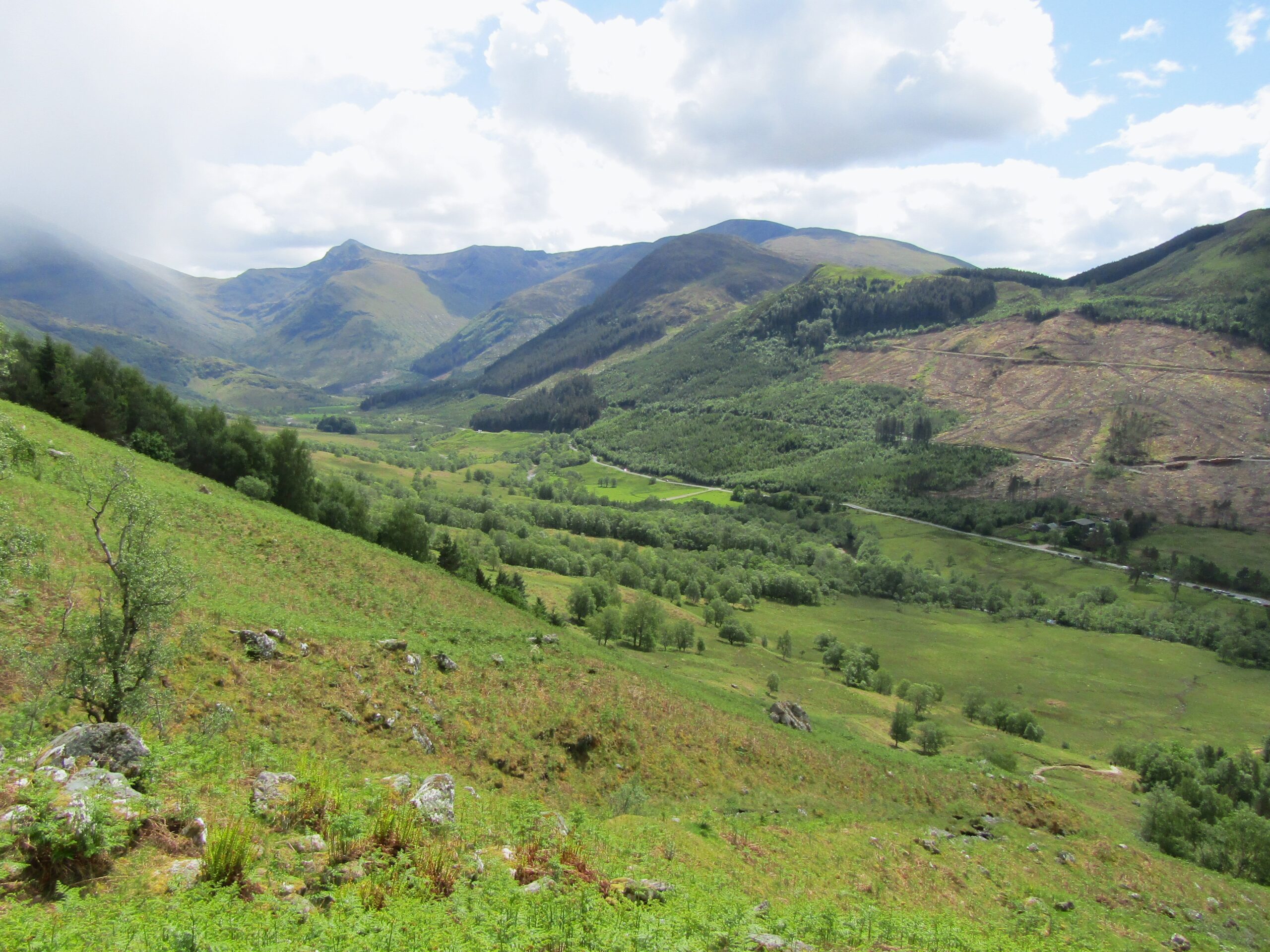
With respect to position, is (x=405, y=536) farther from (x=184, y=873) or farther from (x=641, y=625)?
(x=184, y=873)

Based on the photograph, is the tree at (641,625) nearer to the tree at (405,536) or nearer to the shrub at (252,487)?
the tree at (405,536)

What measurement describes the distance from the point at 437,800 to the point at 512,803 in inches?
180

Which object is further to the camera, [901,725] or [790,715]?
[901,725]

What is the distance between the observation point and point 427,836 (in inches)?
515

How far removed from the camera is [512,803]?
19.2 m

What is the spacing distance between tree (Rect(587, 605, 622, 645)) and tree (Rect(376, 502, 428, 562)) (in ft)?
68.2

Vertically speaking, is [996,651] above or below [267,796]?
below

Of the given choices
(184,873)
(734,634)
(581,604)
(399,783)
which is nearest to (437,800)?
(399,783)

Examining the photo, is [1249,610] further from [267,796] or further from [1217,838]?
[267,796]

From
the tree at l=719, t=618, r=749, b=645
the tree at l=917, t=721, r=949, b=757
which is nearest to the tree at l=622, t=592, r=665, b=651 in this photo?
the tree at l=719, t=618, r=749, b=645

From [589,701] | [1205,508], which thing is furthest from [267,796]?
[1205,508]

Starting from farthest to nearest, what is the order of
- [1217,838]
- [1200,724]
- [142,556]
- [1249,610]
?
[1249,610] < [1200,724] < [1217,838] < [142,556]

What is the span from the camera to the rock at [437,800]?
1451 cm

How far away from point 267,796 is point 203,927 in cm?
573
